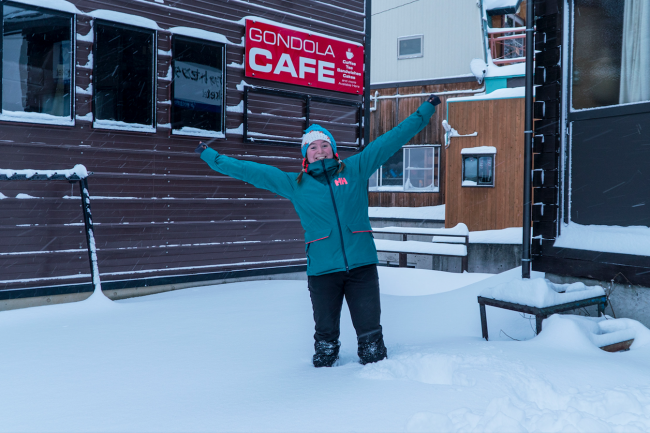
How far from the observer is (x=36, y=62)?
6.17 meters

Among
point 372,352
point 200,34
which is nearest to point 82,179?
point 200,34

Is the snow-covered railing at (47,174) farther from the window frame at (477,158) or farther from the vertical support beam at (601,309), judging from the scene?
the window frame at (477,158)

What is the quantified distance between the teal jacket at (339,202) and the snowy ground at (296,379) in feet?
2.52

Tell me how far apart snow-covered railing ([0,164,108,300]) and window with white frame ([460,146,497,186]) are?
449 inches

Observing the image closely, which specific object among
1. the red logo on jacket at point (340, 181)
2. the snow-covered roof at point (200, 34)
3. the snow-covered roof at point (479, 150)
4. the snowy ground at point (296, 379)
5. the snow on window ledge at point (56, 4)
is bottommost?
the snowy ground at point (296, 379)

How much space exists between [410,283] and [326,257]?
568 cm

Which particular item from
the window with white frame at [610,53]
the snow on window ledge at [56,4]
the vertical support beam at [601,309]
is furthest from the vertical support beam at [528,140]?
the snow on window ledge at [56,4]

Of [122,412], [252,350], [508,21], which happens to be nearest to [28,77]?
[252,350]

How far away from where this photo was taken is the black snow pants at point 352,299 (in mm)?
3674

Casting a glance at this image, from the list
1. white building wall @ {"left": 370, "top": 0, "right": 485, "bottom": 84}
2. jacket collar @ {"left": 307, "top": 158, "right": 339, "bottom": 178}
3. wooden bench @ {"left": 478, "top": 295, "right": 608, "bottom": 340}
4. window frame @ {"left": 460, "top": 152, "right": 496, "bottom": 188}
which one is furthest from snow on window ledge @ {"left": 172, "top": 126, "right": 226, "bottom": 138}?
white building wall @ {"left": 370, "top": 0, "right": 485, "bottom": 84}

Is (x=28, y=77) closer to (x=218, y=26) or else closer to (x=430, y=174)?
(x=218, y=26)

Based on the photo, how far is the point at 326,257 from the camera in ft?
11.9

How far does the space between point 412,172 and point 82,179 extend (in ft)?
52.1

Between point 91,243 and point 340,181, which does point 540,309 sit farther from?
point 91,243
